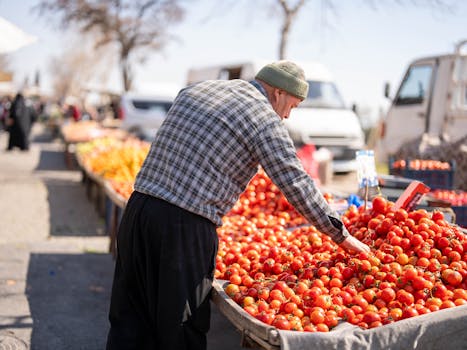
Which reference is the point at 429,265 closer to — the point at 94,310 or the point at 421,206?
the point at 421,206

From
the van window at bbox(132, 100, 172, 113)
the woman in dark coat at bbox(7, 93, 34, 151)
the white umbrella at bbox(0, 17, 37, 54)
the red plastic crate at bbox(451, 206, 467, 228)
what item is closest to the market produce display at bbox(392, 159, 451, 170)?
the red plastic crate at bbox(451, 206, 467, 228)

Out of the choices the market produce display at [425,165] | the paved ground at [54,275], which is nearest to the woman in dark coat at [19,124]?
the paved ground at [54,275]

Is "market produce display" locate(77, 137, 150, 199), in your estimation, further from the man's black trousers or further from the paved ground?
the man's black trousers

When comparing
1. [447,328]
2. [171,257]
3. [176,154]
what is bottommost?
[447,328]

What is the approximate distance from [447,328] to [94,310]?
→ 3413 mm

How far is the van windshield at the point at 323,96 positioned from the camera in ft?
40.3

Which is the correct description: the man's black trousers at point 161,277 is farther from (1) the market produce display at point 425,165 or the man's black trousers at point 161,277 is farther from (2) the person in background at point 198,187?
(1) the market produce display at point 425,165

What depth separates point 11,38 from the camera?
24.2 ft

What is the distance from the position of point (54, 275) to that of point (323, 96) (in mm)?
8131

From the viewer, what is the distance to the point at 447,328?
268cm

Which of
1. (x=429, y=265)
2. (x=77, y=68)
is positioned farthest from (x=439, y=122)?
(x=77, y=68)

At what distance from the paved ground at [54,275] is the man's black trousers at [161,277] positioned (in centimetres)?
147

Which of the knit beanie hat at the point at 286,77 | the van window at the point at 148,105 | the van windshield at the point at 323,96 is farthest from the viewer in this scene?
the van window at the point at 148,105

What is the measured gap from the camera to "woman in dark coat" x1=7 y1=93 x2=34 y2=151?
18.1 m
